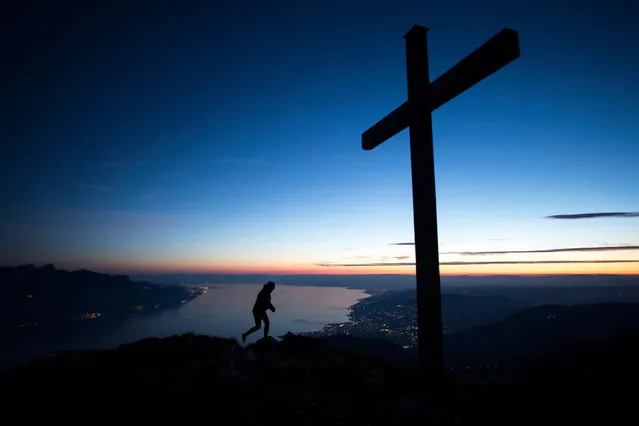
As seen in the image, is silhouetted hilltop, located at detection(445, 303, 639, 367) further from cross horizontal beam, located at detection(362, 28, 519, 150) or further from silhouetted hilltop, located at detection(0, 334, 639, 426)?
cross horizontal beam, located at detection(362, 28, 519, 150)

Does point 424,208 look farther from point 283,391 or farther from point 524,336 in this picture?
point 524,336

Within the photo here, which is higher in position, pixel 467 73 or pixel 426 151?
pixel 467 73

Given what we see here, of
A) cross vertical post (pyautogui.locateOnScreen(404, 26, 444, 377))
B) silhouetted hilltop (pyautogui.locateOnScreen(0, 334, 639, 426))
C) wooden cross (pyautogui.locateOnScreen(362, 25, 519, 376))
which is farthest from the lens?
cross vertical post (pyautogui.locateOnScreen(404, 26, 444, 377))

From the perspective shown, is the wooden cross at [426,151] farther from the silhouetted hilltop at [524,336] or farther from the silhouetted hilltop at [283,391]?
the silhouetted hilltop at [524,336]

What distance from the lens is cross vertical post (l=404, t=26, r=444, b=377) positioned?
488 centimetres

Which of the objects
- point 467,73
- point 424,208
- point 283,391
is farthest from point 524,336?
point 467,73

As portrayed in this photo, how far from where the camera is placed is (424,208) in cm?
511

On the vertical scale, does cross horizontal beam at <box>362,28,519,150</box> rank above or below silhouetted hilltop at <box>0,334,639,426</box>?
above

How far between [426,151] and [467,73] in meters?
1.34

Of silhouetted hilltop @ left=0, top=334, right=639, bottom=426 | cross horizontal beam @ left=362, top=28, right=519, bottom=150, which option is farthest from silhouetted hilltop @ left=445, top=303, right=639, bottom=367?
cross horizontal beam @ left=362, top=28, right=519, bottom=150

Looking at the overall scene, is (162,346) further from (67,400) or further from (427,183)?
(427,183)

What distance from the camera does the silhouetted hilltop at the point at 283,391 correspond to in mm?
3822

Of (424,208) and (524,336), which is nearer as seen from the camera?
(424,208)

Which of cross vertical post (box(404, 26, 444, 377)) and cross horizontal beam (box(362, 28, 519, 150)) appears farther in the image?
cross vertical post (box(404, 26, 444, 377))
